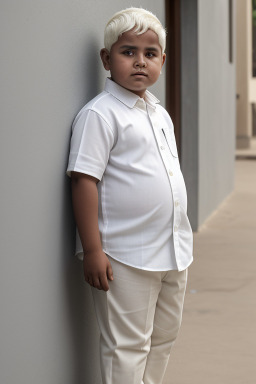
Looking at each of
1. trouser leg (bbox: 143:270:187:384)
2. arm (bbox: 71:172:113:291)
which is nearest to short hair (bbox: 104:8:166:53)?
arm (bbox: 71:172:113:291)

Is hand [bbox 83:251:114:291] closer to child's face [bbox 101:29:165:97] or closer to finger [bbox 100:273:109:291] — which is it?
finger [bbox 100:273:109:291]

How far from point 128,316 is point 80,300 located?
248 mm

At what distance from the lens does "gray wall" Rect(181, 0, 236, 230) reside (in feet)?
23.6

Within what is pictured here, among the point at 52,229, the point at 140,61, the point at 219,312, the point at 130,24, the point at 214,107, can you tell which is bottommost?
the point at 219,312

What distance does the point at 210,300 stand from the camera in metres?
4.70

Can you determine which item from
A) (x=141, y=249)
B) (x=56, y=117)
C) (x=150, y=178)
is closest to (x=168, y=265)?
(x=141, y=249)

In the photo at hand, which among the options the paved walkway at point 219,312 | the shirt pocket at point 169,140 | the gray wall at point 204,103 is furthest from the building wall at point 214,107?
the shirt pocket at point 169,140

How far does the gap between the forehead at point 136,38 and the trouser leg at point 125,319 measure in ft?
2.39

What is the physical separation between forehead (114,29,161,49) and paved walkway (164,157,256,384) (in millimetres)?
1627

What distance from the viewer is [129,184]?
2402 millimetres

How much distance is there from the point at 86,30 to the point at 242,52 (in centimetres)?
1843


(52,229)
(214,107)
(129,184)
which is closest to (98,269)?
(52,229)

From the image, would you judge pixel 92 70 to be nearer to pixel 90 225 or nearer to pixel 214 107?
pixel 90 225

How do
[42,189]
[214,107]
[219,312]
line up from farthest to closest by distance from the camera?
[214,107] → [219,312] → [42,189]
